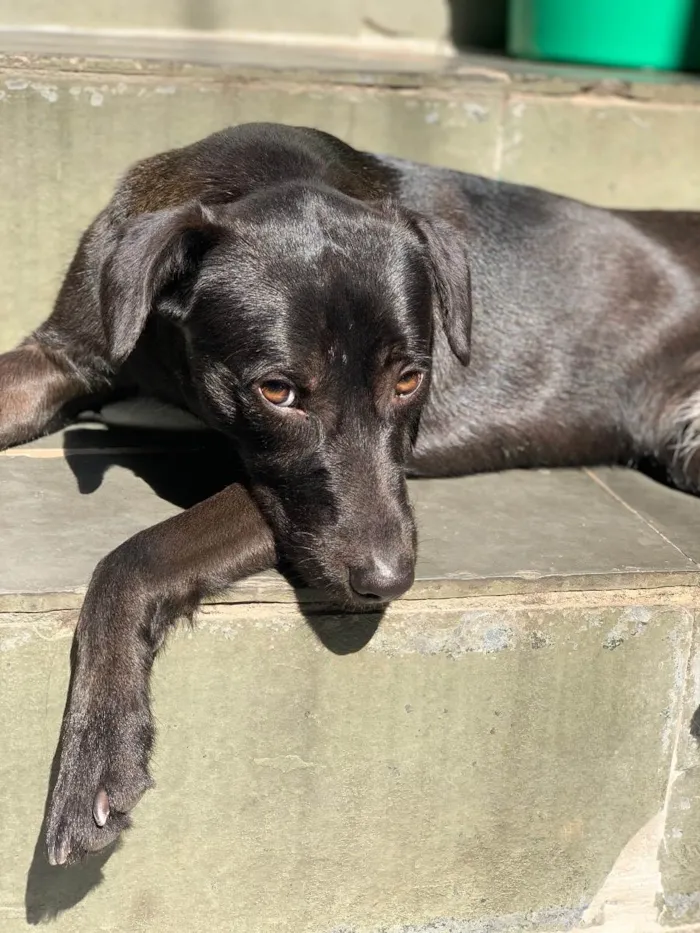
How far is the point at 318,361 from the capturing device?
278cm

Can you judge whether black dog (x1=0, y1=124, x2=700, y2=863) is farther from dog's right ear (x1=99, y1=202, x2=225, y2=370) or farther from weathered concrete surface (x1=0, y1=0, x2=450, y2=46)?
weathered concrete surface (x1=0, y1=0, x2=450, y2=46)

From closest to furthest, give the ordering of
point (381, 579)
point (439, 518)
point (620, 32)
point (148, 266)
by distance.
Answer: point (381, 579)
point (148, 266)
point (439, 518)
point (620, 32)

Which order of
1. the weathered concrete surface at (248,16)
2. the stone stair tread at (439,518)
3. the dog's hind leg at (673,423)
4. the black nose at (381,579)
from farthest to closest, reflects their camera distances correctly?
the weathered concrete surface at (248,16)
the dog's hind leg at (673,423)
the stone stair tread at (439,518)
the black nose at (381,579)

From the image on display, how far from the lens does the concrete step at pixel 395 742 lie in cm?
271

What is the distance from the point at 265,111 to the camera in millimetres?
4234

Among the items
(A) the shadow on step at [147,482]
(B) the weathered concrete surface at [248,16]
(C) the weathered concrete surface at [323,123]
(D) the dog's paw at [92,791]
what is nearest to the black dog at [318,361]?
(D) the dog's paw at [92,791]

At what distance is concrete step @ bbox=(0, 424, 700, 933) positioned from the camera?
2.71m

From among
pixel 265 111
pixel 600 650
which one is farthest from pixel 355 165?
pixel 600 650

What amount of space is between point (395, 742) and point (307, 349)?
3.00 feet

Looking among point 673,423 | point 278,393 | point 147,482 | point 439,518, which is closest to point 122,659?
point 278,393

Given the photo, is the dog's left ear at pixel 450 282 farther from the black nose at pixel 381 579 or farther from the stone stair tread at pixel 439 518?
the black nose at pixel 381 579

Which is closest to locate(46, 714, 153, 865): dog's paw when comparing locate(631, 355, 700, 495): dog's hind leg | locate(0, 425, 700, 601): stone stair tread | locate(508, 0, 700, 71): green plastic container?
locate(0, 425, 700, 601): stone stair tread

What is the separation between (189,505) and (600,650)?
1.07m

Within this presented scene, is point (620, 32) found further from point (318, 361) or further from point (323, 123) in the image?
point (318, 361)
